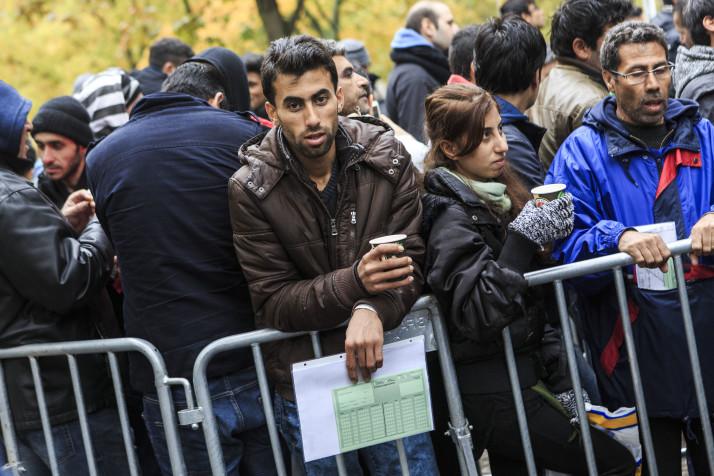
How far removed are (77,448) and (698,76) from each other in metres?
3.46

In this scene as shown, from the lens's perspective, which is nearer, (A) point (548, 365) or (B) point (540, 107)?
(A) point (548, 365)

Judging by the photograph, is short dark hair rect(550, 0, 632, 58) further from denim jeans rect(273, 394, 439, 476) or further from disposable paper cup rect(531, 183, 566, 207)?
denim jeans rect(273, 394, 439, 476)

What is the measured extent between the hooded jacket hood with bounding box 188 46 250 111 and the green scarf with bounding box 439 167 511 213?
127 centimetres

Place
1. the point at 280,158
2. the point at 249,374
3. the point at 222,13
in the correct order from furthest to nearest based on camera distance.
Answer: the point at 222,13 < the point at 249,374 < the point at 280,158

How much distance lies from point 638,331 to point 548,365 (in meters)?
0.41

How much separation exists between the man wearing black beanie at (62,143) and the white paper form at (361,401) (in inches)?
87.0

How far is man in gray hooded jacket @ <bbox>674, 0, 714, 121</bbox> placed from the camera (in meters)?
4.57

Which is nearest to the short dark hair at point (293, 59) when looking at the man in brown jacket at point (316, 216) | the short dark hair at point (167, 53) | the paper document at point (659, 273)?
the man in brown jacket at point (316, 216)

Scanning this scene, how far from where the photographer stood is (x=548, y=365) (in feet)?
12.8

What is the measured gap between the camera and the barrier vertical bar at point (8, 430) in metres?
4.18

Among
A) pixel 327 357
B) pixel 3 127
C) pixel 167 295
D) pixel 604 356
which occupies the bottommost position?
pixel 604 356

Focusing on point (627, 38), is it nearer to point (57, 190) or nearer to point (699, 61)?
point (699, 61)

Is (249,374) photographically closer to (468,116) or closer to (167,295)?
(167,295)

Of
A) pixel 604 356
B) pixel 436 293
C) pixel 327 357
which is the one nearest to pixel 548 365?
pixel 604 356
